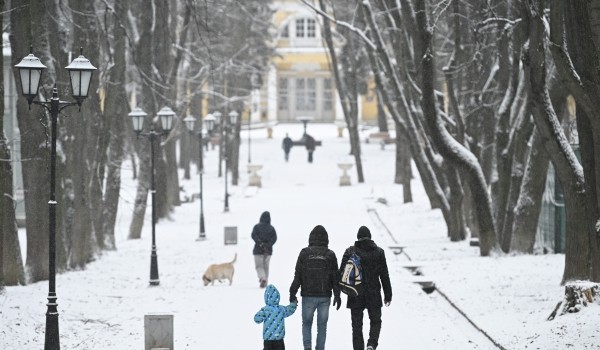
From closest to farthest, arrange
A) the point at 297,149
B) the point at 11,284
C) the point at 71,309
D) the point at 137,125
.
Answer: the point at 71,309 → the point at 11,284 → the point at 137,125 → the point at 297,149

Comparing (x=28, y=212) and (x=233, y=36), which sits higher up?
(x=233, y=36)

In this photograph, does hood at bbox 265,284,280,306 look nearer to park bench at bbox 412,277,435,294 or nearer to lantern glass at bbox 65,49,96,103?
lantern glass at bbox 65,49,96,103

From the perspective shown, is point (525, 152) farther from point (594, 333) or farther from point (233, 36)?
point (233, 36)

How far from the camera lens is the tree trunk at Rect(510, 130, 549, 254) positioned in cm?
2117

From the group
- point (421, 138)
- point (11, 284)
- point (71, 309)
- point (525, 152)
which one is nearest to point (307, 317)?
point (71, 309)

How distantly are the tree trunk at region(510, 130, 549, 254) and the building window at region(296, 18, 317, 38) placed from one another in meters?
62.3

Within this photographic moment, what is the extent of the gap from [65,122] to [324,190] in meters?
27.5

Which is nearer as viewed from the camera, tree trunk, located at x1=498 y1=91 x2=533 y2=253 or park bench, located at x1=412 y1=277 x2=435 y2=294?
park bench, located at x1=412 y1=277 x2=435 y2=294

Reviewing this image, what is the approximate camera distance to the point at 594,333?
12344 mm

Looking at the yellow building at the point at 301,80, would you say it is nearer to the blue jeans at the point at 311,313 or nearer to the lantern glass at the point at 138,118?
the lantern glass at the point at 138,118

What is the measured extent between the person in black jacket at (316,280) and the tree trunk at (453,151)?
836 centimetres

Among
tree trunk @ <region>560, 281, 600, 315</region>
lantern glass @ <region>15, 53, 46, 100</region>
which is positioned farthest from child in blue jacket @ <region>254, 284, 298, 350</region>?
tree trunk @ <region>560, 281, 600, 315</region>

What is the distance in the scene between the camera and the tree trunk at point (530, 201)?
2117cm

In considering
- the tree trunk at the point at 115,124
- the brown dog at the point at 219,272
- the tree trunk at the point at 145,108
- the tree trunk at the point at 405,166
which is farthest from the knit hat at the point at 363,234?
the tree trunk at the point at 405,166
